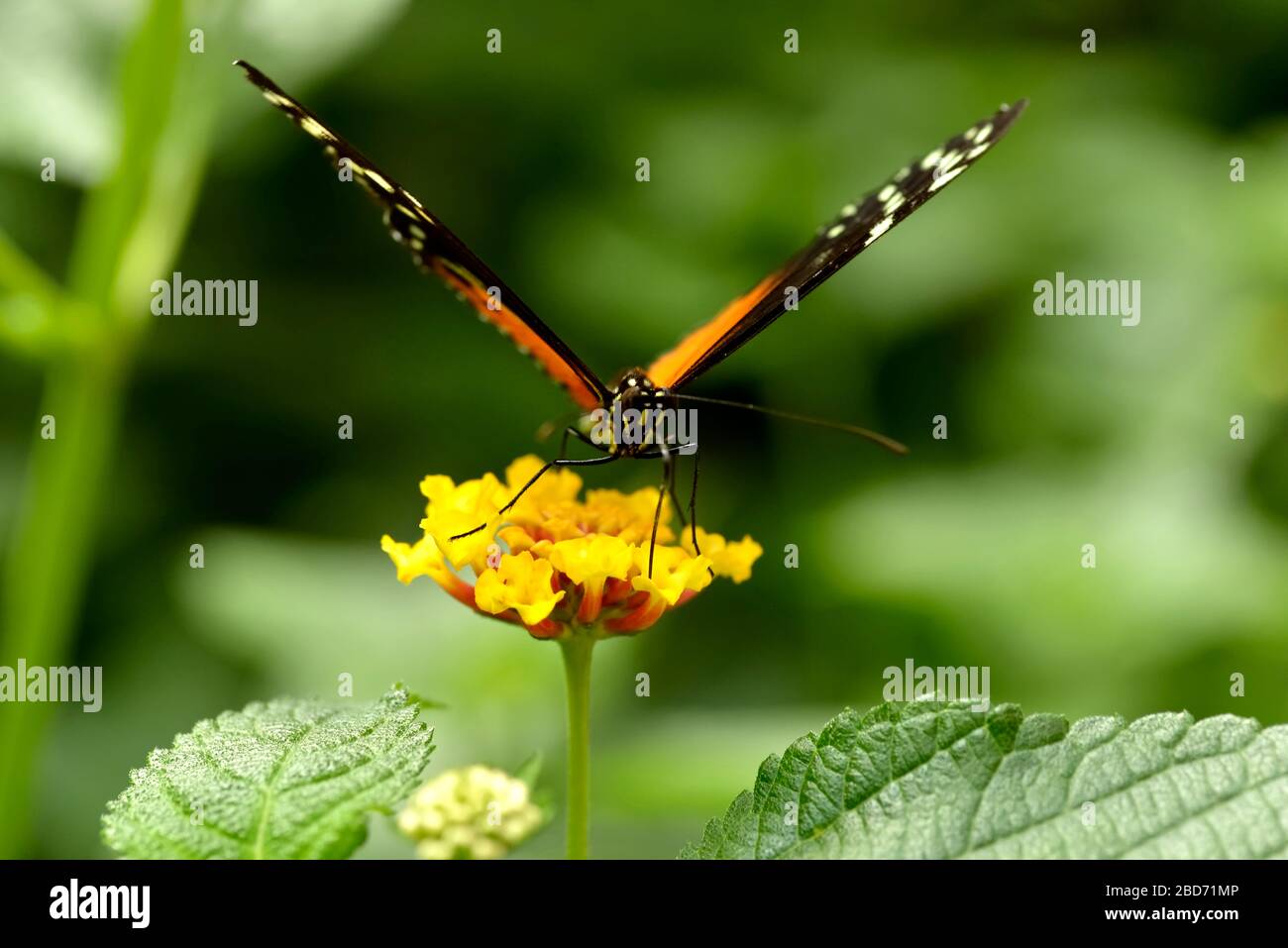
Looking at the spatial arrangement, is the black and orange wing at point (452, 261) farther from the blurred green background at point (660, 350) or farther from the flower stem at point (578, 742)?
the blurred green background at point (660, 350)

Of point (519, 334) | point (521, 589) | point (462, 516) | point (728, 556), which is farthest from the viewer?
point (519, 334)

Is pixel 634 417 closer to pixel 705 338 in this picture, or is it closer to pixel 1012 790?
pixel 705 338

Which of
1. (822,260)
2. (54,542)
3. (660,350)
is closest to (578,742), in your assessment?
(822,260)

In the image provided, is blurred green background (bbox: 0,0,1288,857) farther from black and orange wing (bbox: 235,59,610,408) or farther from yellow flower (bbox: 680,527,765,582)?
yellow flower (bbox: 680,527,765,582)

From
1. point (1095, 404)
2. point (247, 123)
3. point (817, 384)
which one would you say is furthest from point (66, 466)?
point (1095, 404)

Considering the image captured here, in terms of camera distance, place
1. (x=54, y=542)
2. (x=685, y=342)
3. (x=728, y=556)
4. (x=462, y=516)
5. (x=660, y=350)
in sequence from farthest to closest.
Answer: (x=660, y=350), (x=54, y=542), (x=685, y=342), (x=728, y=556), (x=462, y=516)

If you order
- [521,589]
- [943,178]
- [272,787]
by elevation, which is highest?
[943,178]

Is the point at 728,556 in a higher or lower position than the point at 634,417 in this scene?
lower

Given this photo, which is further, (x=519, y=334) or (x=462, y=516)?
(x=519, y=334)
